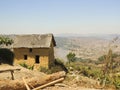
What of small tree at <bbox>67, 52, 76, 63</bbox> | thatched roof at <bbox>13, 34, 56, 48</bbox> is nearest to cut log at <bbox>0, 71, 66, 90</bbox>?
thatched roof at <bbox>13, 34, 56, 48</bbox>

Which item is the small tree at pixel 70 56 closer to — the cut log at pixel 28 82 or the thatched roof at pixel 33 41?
the thatched roof at pixel 33 41

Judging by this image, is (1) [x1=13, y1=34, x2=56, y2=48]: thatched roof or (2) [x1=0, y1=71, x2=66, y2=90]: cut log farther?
(1) [x1=13, y1=34, x2=56, y2=48]: thatched roof

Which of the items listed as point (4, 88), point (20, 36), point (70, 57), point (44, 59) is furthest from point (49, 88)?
point (70, 57)

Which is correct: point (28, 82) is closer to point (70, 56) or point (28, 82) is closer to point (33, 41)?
point (33, 41)

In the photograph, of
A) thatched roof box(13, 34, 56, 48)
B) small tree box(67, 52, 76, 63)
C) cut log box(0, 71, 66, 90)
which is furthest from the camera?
small tree box(67, 52, 76, 63)

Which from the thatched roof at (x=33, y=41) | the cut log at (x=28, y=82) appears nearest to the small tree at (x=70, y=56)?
the thatched roof at (x=33, y=41)

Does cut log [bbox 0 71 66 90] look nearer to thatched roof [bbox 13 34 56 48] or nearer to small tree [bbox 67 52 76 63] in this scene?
thatched roof [bbox 13 34 56 48]

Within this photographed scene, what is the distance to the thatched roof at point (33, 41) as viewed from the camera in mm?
33688

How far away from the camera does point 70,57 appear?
184 feet

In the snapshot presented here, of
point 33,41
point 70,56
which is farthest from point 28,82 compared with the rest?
point 70,56

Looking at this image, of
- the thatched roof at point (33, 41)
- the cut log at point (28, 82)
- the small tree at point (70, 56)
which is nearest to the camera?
the cut log at point (28, 82)

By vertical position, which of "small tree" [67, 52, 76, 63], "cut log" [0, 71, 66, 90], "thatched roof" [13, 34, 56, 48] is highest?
"thatched roof" [13, 34, 56, 48]

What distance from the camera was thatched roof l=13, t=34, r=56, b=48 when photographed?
33688mm

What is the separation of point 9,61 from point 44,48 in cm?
594
